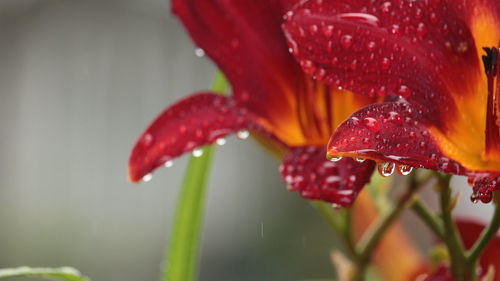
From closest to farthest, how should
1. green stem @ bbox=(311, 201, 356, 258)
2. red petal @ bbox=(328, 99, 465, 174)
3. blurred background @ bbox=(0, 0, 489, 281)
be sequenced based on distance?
red petal @ bbox=(328, 99, 465, 174), green stem @ bbox=(311, 201, 356, 258), blurred background @ bbox=(0, 0, 489, 281)

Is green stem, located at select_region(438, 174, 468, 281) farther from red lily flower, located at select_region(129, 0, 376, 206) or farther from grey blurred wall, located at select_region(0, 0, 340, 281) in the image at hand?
grey blurred wall, located at select_region(0, 0, 340, 281)

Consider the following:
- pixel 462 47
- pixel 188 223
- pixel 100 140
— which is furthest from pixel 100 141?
pixel 462 47

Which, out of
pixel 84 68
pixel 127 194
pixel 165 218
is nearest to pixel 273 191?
pixel 165 218

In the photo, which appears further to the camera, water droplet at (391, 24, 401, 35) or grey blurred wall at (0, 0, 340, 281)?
grey blurred wall at (0, 0, 340, 281)

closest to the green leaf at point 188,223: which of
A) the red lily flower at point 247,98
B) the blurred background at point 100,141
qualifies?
the red lily flower at point 247,98

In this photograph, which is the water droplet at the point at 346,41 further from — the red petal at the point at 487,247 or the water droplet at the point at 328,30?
the red petal at the point at 487,247

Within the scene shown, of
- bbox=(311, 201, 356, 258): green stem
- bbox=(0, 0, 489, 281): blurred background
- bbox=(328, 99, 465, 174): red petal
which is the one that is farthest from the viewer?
bbox=(0, 0, 489, 281): blurred background

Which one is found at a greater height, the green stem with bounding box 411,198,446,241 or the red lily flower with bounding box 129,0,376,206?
the red lily flower with bounding box 129,0,376,206

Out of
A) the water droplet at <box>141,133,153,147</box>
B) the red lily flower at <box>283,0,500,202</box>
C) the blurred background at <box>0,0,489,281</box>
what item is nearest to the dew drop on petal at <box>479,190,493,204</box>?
the red lily flower at <box>283,0,500,202</box>
